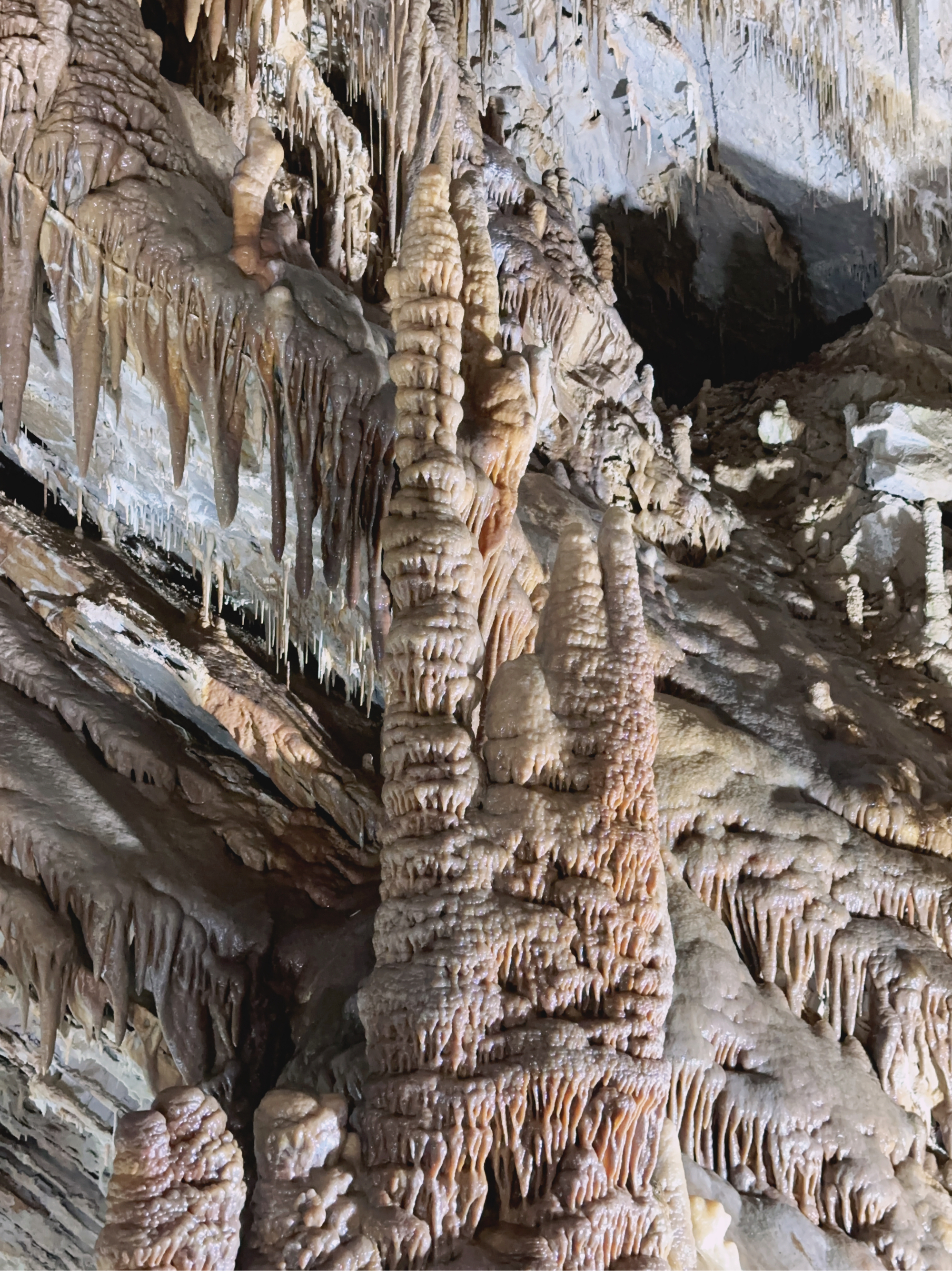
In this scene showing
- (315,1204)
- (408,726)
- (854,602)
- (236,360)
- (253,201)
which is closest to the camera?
(315,1204)

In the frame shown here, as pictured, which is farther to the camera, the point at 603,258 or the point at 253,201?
the point at 603,258

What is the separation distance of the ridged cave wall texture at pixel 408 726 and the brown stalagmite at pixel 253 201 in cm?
4

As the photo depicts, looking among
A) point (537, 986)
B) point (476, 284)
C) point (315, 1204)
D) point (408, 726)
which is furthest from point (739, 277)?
point (315, 1204)

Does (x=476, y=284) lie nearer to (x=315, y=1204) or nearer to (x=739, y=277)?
(x=315, y=1204)

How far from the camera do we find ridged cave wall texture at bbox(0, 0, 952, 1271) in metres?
4.27

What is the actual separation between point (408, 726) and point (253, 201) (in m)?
3.27

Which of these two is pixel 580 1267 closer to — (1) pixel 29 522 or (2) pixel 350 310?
(2) pixel 350 310

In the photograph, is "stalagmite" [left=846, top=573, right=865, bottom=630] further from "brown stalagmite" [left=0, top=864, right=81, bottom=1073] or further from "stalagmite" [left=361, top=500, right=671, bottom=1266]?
"brown stalagmite" [left=0, top=864, right=81, bottom=1073]

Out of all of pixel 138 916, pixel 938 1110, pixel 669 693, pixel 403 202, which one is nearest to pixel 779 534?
pixel 669 693

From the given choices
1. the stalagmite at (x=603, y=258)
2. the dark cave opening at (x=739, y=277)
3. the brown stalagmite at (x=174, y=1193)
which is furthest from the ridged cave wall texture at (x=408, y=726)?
the dark cave opening at (x=739, y=277)

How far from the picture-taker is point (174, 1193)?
351 cm

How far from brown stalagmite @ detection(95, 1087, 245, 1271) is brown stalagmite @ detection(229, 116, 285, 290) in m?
4.20

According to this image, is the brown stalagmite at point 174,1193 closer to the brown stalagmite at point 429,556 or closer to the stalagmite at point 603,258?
the brown stalagmite at point 429,556

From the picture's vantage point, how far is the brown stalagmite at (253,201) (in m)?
6.10
